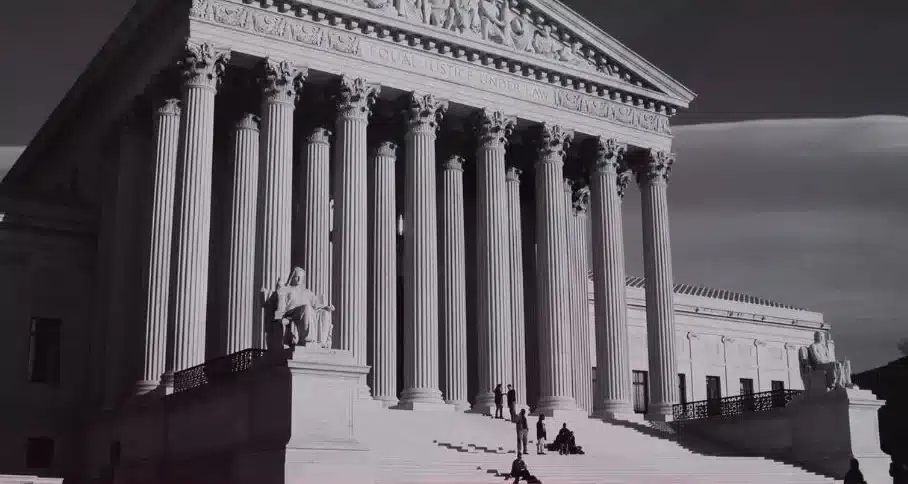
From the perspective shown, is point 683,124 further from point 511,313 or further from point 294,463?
point 294,463

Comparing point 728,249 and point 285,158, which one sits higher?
point 728,249

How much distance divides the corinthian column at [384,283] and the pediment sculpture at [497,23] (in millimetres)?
5084

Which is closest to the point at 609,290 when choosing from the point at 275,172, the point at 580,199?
the point at 580,199

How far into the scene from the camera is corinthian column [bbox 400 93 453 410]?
116 ft

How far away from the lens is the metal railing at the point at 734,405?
37719mm

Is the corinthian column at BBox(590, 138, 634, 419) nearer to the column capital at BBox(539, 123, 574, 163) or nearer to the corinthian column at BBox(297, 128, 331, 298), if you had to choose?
the column capital at BBox(539, 123, 574, 163)

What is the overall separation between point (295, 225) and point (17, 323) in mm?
10599

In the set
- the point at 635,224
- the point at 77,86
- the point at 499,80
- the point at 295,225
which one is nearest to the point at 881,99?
the point at 635,224

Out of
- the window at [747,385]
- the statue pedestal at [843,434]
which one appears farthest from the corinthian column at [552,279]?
the window at [747,385]

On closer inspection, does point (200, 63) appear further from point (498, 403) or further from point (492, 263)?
point (498, 403)

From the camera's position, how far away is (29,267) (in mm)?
39219

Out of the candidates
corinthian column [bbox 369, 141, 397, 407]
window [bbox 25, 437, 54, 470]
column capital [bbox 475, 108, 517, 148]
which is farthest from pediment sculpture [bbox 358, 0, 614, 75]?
window [bbox 25, 437, 54, 470]

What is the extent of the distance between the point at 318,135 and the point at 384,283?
5.96 metres

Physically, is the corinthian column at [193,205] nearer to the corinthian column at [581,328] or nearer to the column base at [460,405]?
the column base at [460,405]
